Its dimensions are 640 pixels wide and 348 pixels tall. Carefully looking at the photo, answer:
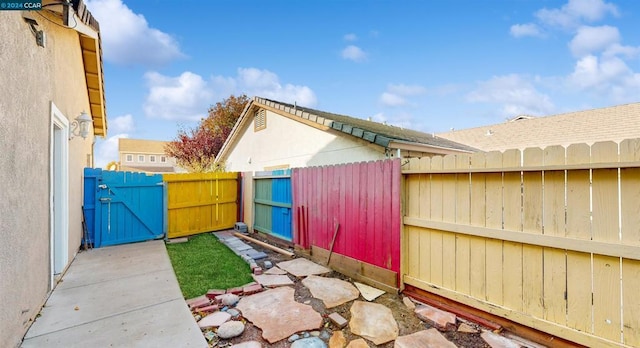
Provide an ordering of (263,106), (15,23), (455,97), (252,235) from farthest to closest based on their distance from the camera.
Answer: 1. (455,97)
2. (263,106)
3. (252,235)
4. (15,23)

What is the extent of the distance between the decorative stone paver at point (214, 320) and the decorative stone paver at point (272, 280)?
0.95 m

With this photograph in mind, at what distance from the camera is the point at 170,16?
25.7 ft

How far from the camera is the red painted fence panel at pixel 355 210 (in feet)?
12.1

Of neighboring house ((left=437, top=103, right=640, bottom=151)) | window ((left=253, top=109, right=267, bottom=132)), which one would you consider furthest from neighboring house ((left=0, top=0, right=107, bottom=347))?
neighboring house ((left=437, top=103, right=640, bottom=151))

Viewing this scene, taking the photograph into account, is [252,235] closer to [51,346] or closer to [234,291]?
[234,291]

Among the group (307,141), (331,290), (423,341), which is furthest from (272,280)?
(307,141)

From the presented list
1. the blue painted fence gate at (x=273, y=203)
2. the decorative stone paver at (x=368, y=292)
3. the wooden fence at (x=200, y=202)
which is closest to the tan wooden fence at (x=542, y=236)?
the decorative stone paver at (x=368, y=292)

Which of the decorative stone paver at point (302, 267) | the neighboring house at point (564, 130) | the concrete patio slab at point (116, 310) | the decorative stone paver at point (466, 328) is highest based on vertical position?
the neighboring house at point (564, 130)

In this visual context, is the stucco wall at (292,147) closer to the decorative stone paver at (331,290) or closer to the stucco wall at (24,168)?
the decorative stone paver at (331,290)

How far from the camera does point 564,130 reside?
37.7 feet

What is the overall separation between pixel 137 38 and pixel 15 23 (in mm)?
6339

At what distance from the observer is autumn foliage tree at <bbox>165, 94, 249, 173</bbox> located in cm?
1714

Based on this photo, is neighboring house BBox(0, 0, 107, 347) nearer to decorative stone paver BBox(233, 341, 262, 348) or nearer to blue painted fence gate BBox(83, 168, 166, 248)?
blue painted fence gate BBox(83, 168, 166, 248)

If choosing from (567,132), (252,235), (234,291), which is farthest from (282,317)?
(567,132)
